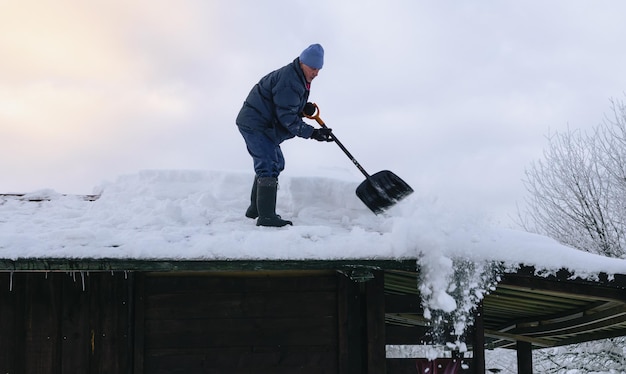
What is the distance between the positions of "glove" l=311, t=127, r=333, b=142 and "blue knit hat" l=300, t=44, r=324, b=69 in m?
0.63

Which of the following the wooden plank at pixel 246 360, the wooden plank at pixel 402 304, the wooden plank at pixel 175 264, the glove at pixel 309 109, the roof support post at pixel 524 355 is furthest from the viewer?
the roof support post at pixel 524 355

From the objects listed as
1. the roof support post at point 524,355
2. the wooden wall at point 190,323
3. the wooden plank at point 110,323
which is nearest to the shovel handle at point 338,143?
the wooden wall at point 190,323

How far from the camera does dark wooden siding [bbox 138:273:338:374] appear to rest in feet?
17.2

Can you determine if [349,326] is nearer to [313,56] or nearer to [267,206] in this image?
[267,206]

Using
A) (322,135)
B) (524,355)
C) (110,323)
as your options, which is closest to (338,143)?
(322,135)

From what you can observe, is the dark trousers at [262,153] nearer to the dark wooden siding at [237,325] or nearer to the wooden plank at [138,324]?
the dark wooden siding at [237,325]

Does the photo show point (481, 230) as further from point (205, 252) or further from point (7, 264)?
point (7, 264)

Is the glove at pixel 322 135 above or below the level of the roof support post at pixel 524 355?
above

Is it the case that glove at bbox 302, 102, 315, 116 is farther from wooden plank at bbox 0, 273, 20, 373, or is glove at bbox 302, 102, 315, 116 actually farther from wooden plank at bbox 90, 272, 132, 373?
wooden plank at bbox 0, 273, 20, 373

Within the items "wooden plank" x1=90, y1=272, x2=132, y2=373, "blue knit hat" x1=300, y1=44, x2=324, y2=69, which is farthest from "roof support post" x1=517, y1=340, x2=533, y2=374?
"wooden plank" x1=90, y1=272, x2=132, y2=373

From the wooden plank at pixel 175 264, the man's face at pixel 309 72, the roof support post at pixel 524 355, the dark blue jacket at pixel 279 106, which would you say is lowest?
the roof support post at pixel 524 355

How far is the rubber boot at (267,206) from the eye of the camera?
215 inches

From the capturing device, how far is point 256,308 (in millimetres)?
5371

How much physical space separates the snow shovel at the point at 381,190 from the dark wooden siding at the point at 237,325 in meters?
1.07
